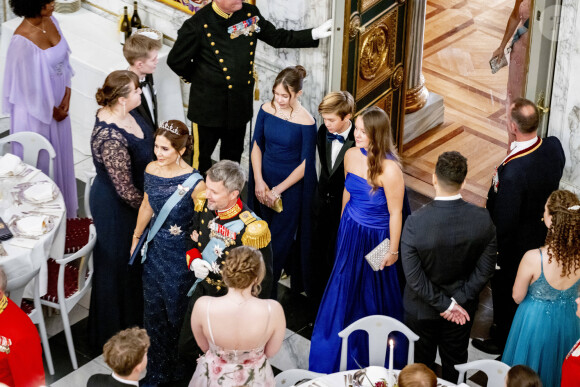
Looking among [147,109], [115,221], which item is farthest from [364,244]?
[147,109]

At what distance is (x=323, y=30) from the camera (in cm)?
614

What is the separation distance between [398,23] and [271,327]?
11.1 feet

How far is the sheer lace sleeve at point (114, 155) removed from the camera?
201 inches

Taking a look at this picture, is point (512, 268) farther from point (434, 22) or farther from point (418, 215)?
point (434, 22)

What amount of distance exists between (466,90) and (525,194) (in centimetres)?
411

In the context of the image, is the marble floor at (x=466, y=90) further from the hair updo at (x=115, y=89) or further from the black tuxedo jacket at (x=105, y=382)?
the black tuxedo jacket at (x=105, y=382)

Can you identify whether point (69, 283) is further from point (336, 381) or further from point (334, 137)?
point (336, 381)

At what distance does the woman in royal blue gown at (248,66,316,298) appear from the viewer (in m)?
5.58

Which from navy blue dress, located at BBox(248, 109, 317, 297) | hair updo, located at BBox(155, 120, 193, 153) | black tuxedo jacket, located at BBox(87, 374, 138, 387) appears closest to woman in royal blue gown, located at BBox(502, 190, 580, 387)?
navy blue dress, located at BBox(248, 109, 317, 297)

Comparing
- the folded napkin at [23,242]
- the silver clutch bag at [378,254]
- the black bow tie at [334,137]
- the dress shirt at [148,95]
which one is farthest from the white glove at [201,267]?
the dress shirt at [148,95]

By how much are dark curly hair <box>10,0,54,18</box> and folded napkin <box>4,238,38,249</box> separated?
69.2 inches

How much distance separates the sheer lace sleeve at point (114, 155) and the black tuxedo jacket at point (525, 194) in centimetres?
209

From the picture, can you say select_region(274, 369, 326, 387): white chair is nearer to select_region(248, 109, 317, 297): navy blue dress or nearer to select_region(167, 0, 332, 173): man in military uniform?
select_region(248, 109, 317, 297): navy blue dress

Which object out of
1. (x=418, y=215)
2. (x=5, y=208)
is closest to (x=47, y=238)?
(x=5, y=208)
